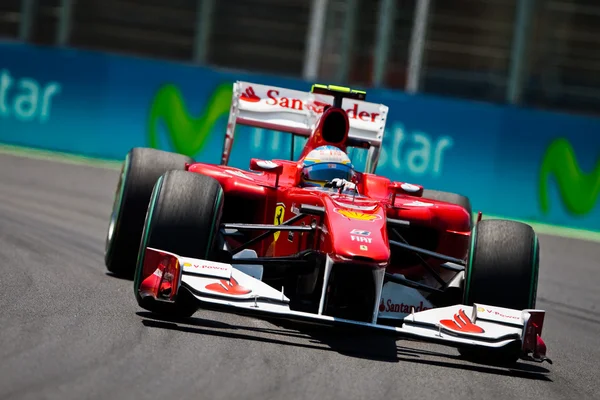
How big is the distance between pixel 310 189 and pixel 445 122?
8981mm

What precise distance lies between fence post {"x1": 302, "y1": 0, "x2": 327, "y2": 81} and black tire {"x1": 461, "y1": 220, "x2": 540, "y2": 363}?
13231 mm

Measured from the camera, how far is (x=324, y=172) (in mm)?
9102

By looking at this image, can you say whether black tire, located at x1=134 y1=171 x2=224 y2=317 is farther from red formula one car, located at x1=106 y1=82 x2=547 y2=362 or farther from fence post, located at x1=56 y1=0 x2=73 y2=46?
fence post, located at x1=56 y1=0 x2=73 y2=46

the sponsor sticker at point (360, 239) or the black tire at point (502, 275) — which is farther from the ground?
the sponsor sticker at point (360, 239)

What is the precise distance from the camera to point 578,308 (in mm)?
11117

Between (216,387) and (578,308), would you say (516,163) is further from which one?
(216,387)

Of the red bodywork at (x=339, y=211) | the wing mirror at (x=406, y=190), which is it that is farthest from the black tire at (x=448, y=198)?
the wing mirror at (x=406, y=190)

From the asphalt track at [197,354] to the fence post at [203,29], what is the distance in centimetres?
999

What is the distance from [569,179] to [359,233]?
33.8 feet

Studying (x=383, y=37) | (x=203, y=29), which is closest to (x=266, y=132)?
(x=383, y=37)

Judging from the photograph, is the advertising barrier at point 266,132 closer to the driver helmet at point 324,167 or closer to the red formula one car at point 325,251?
the driver helmet at point 324,167

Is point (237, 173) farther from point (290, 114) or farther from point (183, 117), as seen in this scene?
point (183, 117)

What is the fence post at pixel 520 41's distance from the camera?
60.8ft

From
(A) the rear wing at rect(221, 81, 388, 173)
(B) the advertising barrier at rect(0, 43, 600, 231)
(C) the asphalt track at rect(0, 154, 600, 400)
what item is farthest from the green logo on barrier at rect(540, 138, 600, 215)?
(A) the rear wing at rect(221, 81, 388, 173)
